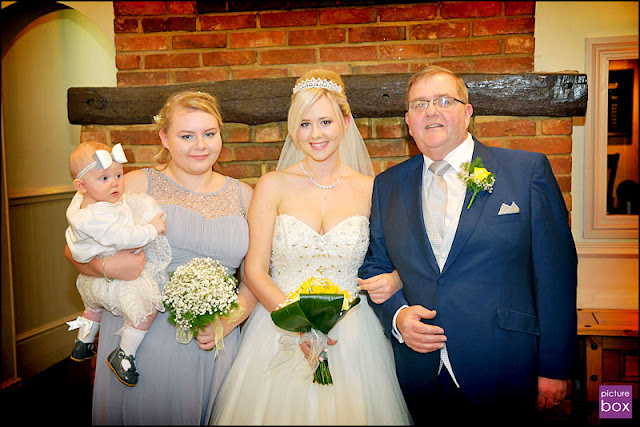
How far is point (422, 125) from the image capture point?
7.48 feet

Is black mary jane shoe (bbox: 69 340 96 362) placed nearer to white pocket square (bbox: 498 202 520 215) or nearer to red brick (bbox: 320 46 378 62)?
white pocket square (bbox: 498 202 520 215)

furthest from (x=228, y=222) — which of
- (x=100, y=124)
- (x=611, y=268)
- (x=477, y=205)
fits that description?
(x=611, y=268)

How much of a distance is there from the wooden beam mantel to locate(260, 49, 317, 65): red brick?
464 mm

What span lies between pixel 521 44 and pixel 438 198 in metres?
1.77

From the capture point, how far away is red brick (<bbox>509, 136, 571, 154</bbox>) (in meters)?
3.25

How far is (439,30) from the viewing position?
354 centimetres

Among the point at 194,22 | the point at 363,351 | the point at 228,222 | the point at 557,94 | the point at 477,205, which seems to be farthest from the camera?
the point at 194,22

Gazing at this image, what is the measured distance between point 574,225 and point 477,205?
2.04 m

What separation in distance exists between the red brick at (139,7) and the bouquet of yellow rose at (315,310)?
2502 mm

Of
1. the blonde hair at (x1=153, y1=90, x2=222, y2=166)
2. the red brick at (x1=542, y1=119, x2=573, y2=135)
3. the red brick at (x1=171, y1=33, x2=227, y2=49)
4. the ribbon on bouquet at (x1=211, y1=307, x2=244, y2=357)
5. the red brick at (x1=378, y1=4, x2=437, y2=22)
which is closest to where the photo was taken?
the ribbon on bouquet at (x1=211, y1=307, x2=244, y2=357)

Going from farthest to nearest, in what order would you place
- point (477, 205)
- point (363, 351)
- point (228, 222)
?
point (228, 222) < point (363, 351) < point (477, 205)

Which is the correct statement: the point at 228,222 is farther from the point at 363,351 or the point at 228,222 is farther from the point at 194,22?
the point at 194,22

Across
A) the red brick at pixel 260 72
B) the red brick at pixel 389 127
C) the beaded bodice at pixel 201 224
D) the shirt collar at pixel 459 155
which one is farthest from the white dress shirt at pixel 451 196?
the red brick at pixel 260 72

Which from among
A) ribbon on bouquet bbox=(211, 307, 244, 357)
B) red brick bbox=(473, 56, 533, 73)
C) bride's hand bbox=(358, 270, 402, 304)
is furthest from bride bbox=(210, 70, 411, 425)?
red brick bbox=(473, 56, 533, 73)
